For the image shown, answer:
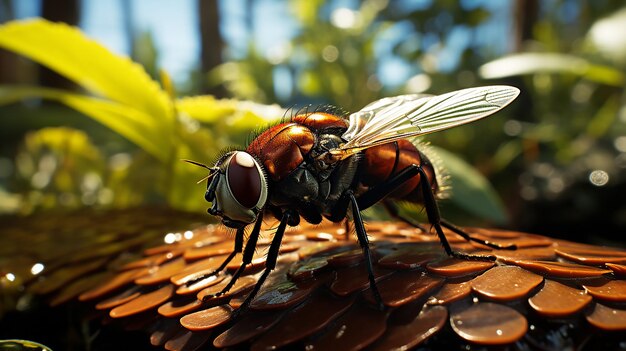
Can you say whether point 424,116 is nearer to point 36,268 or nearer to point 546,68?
point 36,268

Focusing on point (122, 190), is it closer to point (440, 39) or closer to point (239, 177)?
point (239, 177)

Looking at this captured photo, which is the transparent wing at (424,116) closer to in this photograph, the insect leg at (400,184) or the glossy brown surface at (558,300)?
the insect leg at (400,184)

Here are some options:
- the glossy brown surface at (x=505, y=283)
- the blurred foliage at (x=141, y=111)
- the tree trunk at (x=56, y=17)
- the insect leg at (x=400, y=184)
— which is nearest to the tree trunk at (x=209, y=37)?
the tree trunk at (x=56, y=17)

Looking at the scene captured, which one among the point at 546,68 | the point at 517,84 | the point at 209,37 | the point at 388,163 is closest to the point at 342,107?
the point at 388,163

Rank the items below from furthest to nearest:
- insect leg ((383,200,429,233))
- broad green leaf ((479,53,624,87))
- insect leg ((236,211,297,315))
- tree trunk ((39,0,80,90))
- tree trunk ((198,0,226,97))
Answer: tree trunk ((198,0,226,97)), tree trunk ((39,0,80,90)), broad green leaf ((479,53,624,87)), insect leg ((383,200,429,233)), insect leg ((236,211,297,315))

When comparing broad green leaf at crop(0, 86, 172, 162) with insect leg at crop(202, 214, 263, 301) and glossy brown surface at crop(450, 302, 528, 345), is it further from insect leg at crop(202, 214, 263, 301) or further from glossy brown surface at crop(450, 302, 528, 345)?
glossy brown surface at crop(450, 302, 528, 345)

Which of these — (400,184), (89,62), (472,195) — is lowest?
(472,195)

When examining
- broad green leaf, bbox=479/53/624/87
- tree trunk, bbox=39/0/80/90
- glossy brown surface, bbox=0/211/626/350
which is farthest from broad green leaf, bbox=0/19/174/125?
tree trunk, bbox=39/0/80/90
